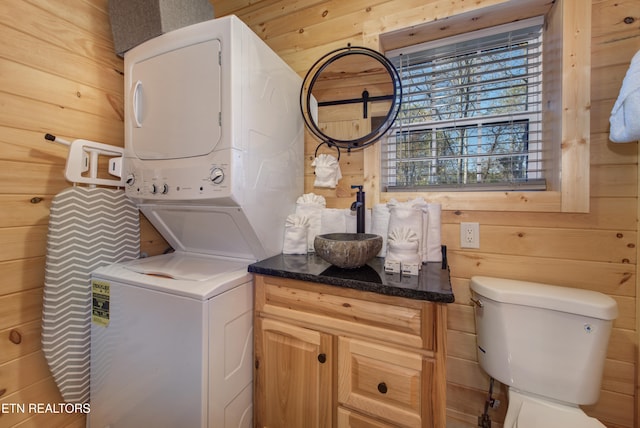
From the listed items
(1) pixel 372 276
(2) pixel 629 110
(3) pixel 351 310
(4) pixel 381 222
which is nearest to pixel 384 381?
(3) pixel 351 310

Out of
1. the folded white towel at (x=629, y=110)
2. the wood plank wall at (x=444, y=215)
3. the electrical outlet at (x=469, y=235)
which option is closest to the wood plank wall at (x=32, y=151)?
the wood plank wall at (x=444, y=215)

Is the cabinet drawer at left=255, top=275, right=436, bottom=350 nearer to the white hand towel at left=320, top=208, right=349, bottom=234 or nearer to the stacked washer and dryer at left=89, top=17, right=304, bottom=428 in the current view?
the stacked washer and dryer at left=89, top=17, right=304, bottom=428

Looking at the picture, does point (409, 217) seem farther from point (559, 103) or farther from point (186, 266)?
point (186, 266)

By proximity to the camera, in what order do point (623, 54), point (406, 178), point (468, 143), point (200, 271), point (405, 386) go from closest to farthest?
point (405, 386)
point (623, 54)
point (200, 271)
point (468, 143)
point (406, 178)

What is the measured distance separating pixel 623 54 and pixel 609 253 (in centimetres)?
82

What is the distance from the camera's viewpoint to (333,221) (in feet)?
4.89

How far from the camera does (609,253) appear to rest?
1087mm

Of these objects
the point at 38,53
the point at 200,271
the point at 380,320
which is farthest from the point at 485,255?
the point at 38,53

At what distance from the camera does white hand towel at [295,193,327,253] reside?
1.48 metres

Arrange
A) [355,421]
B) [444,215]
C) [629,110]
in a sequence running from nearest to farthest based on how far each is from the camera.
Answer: [629,110] → [355,421] → [444,215]

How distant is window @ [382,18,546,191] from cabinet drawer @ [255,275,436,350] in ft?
2.59

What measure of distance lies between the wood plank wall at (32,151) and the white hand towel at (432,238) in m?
1.77

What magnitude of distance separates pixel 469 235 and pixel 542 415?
0.73 metres

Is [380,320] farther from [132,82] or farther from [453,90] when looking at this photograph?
[132,82]
